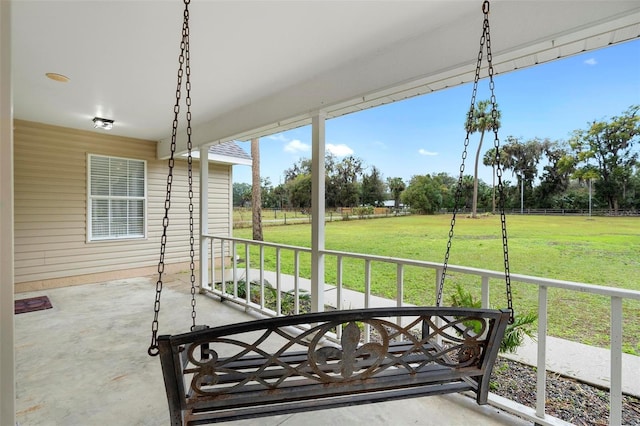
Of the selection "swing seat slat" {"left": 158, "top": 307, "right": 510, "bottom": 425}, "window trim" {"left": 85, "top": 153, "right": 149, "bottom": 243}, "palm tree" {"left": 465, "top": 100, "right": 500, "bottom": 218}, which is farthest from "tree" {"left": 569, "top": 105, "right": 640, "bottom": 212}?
"window trim" {"left": 85, "top": 153, "right": 149, "bottom": 243}

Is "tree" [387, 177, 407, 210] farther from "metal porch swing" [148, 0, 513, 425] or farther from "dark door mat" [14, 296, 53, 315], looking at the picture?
"dark door mat" [14, 296, 53, 315]

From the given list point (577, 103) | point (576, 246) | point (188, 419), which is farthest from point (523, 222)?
point (188, 419)

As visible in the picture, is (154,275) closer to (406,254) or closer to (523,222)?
(406,254)

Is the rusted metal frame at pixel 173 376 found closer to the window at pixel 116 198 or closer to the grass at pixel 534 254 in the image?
the grass at pixel 534 254

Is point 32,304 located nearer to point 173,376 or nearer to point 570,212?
point 173,376

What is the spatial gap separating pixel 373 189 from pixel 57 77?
5.36 metres

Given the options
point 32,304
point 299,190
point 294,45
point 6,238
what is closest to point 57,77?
point 294,45

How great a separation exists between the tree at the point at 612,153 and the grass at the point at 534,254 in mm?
341

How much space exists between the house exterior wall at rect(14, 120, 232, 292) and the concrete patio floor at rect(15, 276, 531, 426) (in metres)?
1.10

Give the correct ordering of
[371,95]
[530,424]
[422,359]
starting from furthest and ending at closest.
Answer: [371,95] → [530,424] → [422,359]

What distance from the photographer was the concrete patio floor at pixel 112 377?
1995 mm

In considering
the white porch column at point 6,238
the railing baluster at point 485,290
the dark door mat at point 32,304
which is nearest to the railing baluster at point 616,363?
the railing baluster at point 485,290

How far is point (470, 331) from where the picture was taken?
1.63 m

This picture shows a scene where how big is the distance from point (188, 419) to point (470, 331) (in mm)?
1447
